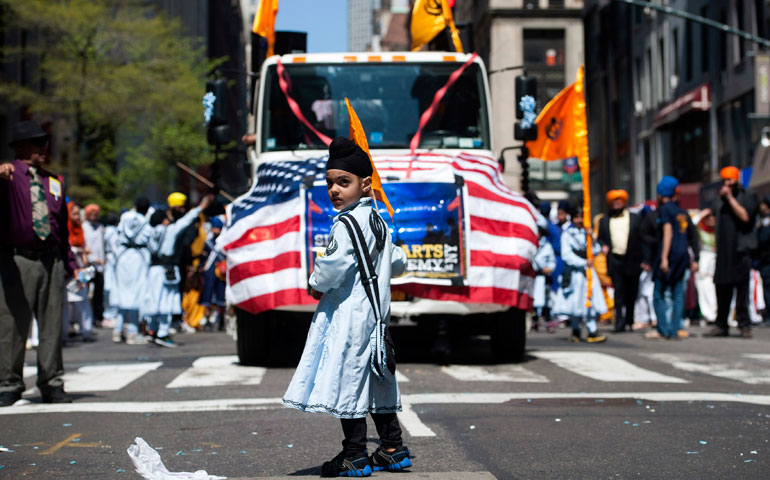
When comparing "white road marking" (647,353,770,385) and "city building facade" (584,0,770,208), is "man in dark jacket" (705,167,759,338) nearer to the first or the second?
"white road marking" (647,353,770,385)

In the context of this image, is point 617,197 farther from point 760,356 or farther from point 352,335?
point 352,335

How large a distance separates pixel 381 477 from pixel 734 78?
3205 cm

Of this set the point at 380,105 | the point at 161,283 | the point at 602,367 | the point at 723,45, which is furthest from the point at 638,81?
the point at 602,367

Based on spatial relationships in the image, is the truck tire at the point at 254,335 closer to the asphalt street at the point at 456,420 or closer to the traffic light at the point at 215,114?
the asphalt street at the point at 456,420

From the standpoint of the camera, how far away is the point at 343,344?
5.68m

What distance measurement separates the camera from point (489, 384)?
9.94 metres

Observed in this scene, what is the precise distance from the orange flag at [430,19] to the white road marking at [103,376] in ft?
16.6

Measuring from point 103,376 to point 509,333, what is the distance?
3.69m

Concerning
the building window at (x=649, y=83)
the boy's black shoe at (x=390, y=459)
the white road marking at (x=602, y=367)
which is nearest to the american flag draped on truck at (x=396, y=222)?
the white road marking at (x=602, y=367)

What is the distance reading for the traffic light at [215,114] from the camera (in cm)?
1264

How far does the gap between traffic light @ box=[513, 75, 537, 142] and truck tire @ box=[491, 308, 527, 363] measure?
2184mm

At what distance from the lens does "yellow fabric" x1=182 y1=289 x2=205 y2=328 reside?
20.0 m

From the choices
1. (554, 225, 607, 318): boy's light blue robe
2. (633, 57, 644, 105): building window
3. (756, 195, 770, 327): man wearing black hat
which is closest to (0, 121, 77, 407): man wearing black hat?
(554, 225, 607, 318): boy's light blue robe

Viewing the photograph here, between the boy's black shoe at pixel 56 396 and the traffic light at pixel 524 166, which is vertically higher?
the traffic light at pixel 524 166
